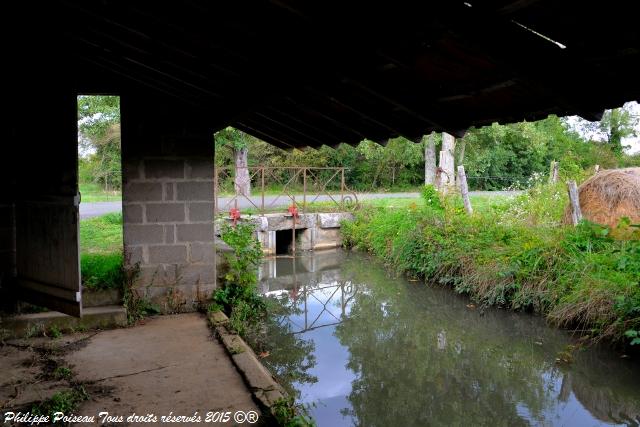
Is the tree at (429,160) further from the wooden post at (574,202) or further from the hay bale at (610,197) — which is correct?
the wooden post at (574,202)

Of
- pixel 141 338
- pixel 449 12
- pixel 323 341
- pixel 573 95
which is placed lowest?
pixel 323 341

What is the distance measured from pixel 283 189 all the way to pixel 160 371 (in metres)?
11.3

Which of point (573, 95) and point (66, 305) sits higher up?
point (573, 95)

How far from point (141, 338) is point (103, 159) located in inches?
769

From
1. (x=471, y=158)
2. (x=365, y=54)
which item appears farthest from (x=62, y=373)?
(x=471, y=158)

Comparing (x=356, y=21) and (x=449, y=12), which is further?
(x=356, y=21)

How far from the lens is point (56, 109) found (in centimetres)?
415

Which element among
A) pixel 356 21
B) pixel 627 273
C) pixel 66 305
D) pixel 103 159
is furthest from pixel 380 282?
pixel 103 159

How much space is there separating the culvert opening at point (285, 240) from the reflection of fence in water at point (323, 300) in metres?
4.12

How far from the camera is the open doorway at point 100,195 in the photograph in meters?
5.40

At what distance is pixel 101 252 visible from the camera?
821cm

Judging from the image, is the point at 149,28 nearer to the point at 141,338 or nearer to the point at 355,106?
the point at 355,106

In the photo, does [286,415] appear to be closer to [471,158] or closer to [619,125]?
[471,158]

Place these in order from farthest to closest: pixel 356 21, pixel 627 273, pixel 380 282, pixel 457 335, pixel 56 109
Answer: pixel 380 282, pixel 457 335, pixel 627 273, pixel 56 109, pixel 356 21
